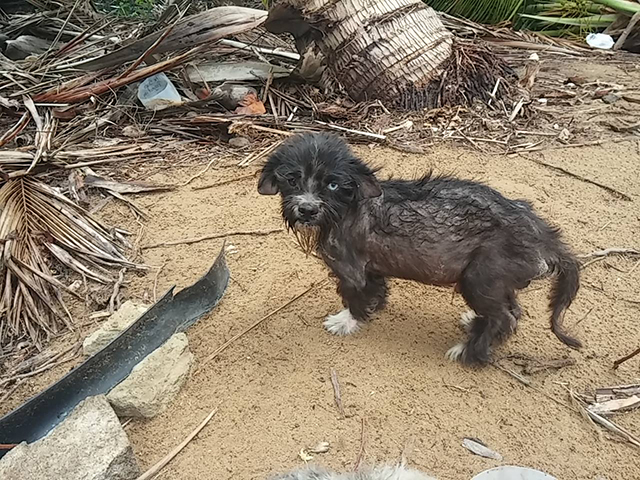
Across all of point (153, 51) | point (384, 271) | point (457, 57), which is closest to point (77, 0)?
point (153, 51)

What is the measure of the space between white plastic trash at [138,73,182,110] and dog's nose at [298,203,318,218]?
3676mm

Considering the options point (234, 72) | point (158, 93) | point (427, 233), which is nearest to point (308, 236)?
point (427, 233)

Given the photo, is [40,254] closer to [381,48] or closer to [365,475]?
[365,475]

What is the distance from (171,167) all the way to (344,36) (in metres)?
2.27

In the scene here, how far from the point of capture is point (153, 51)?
6906 millimetres

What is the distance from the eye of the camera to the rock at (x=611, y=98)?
7484 mm

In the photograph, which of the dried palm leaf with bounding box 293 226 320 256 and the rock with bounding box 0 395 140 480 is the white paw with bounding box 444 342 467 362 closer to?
the dried palm leaf with bounding box 293 226 320 256

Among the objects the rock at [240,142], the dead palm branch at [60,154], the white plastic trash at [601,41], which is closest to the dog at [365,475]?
the dead palm branch at [60,154]

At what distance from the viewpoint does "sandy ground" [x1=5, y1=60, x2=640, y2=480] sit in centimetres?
362

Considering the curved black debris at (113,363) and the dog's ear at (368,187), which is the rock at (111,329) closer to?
the curved black debris at (113,363)

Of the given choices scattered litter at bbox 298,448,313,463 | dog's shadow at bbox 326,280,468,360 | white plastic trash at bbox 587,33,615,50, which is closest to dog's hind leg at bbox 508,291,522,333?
dog's shadow at bbox 326,280,468,360

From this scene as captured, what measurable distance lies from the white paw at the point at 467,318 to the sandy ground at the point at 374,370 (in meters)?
0.05

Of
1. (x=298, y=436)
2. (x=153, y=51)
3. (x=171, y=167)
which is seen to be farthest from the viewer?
(x=153, y=51)

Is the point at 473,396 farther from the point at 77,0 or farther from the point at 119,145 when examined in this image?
the point at 77,0
